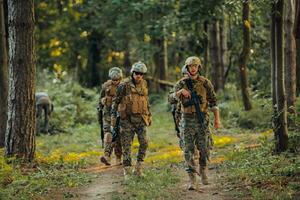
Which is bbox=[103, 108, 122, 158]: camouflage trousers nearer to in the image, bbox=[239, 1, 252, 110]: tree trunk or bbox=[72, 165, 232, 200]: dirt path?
bbox=[72, 165, 232, 200]: dirt path

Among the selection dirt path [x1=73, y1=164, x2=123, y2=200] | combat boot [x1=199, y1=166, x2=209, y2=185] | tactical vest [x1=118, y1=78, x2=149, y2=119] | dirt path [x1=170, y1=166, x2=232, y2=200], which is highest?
tactical vest [x1=118, y1=78, x2=149, y2=119]

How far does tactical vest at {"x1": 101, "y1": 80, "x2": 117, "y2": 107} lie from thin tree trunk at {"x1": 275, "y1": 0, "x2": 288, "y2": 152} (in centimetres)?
392

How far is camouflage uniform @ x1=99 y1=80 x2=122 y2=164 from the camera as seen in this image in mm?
13731

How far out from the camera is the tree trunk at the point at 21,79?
42.2 ft

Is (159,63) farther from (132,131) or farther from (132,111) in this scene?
(132,111)

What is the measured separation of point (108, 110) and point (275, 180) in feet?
17.1

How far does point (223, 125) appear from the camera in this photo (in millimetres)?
21750

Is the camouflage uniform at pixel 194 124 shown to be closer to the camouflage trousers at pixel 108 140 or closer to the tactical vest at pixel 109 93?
the tactical vest at pixel 109 93

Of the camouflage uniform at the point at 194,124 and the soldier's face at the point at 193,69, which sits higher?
the soldier's face at the point at 193,69

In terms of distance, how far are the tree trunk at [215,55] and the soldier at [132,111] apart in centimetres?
1557

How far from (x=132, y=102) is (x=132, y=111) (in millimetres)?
182

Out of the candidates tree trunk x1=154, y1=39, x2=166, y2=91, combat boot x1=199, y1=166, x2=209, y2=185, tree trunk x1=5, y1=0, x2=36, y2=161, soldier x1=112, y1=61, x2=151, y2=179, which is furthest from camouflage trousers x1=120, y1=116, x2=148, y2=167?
tree trunk x1=154, y1=39, x2=166, y2=91

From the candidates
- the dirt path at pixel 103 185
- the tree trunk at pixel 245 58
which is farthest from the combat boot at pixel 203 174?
the tree trunk at pixel 245 58

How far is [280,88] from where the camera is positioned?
466 inches
